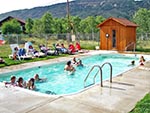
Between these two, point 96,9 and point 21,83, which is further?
point 96,9

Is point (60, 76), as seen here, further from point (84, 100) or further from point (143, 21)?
point (143, 21)

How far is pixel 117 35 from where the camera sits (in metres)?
20.4

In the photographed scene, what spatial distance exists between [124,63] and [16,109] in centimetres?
1168

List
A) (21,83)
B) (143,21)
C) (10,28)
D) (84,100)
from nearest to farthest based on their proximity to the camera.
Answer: (84,100) → (21,83) → (143,21) → (10,28)

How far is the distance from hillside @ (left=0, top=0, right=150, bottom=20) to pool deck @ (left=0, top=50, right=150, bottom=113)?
77977mm

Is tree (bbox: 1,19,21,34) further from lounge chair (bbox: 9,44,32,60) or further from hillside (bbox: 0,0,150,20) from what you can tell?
hillside (bbox: 0,0,150,20)

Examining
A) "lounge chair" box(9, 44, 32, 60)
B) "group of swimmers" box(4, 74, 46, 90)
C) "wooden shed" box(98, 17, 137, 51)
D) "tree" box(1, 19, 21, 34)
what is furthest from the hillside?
"group of swimmers" box(4, 74, 46, 90)

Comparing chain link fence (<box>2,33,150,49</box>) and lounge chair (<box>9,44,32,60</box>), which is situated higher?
chain link fence (<box>2,33,150,49</box>)

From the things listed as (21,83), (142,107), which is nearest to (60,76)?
(21,83)

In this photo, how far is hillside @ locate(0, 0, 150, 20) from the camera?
93875 millimetres

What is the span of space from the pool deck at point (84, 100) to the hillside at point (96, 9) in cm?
7798

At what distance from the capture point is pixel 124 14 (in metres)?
87.7

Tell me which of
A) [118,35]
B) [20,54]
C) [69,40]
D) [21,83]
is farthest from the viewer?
[69,40]

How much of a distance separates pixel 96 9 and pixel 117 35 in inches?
3589
